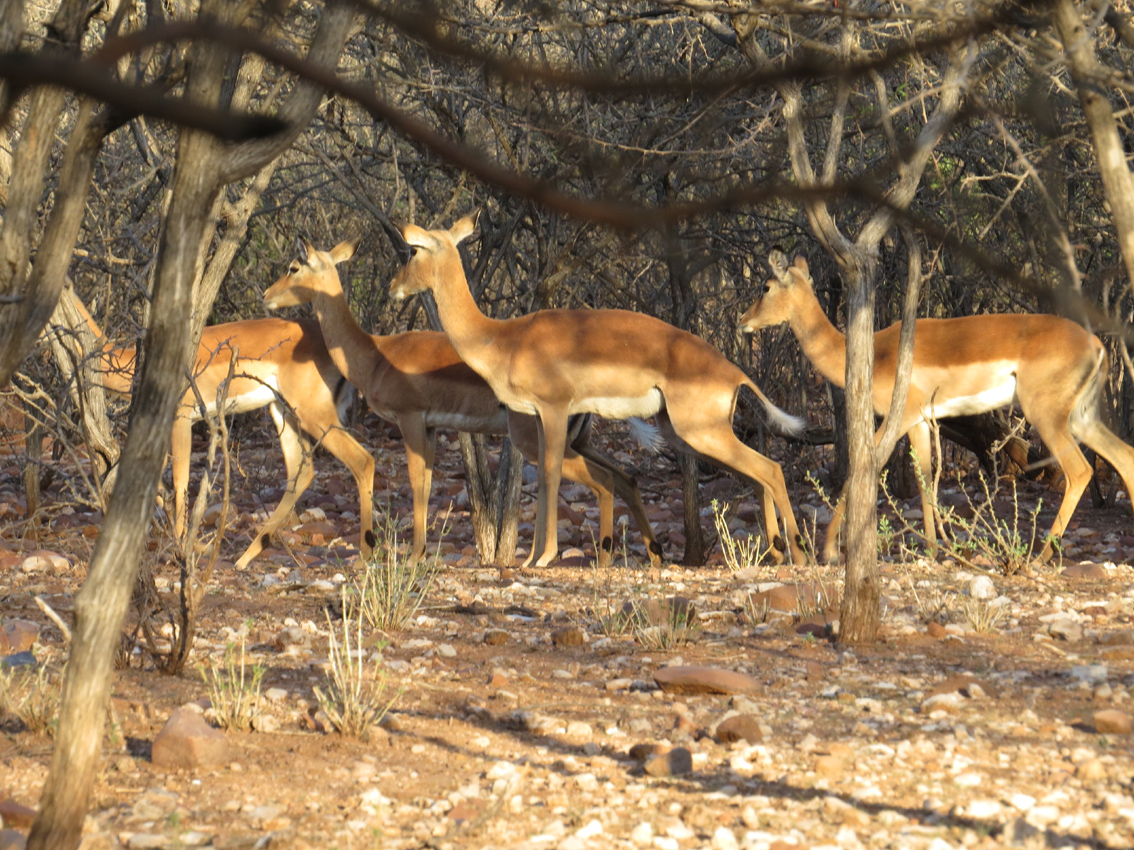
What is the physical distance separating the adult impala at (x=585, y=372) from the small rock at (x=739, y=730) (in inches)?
187

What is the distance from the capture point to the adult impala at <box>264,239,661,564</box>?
8.93 metres

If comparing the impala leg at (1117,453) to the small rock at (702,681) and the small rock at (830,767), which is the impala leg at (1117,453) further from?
the small rock at (830,767)

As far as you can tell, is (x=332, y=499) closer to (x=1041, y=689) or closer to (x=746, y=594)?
(x=746, y=594)

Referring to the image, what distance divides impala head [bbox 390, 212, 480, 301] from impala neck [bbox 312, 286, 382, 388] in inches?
24.0

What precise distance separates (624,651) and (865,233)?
1.85 meters

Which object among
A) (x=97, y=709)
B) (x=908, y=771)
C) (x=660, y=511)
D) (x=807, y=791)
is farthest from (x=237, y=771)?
(x=660, y=511)

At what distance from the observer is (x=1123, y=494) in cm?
1130

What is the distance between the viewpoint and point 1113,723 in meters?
3.48

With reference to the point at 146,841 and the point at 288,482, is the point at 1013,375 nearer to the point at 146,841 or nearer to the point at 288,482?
the point at 288,482

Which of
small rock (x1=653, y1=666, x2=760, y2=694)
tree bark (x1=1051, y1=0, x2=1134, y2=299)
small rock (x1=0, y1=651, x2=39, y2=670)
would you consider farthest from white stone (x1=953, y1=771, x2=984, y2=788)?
small rock (x1=0, y1=651, x2=39, y2=670)

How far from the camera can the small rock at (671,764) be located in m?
3.24

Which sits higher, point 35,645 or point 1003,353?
point 1003,353

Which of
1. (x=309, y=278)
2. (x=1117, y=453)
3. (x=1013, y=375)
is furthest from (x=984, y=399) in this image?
(x=309, y=278)

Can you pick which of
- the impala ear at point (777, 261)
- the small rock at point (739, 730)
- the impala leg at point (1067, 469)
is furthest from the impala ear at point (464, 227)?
the small rock at point (739, 730)
